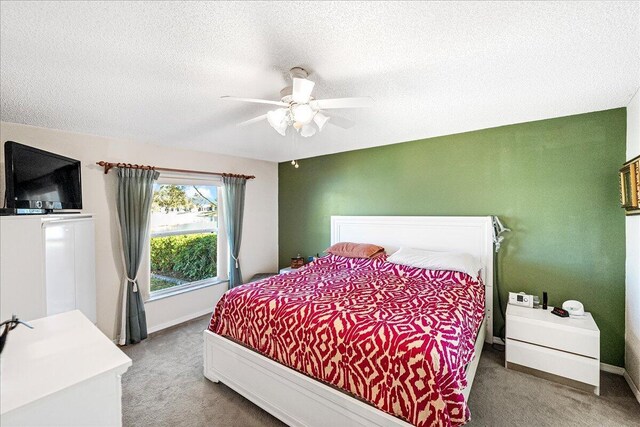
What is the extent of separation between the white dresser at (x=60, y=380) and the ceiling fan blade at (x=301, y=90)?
146cm

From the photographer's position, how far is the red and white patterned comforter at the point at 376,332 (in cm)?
144

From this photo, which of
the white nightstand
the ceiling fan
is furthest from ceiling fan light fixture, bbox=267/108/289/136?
the white nightstand

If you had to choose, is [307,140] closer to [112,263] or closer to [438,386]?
[112,263]

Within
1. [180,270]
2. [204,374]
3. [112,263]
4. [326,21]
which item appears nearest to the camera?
[326,21]

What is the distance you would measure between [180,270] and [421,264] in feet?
10.4

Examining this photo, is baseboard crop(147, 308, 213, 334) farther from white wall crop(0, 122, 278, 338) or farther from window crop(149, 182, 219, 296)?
window crop(149, 182, 219, 296)

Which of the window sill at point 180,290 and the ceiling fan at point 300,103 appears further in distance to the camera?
the window sill at point 180,290

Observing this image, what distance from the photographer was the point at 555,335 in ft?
7.50

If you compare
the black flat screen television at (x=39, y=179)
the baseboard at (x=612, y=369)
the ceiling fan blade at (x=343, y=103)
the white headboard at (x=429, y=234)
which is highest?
the ceiling fan blade at (x=343, y=103)

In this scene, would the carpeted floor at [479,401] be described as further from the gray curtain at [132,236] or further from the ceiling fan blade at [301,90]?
the ceiling fan blade at [301,90]

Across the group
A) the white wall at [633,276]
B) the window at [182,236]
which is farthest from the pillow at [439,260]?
the window at [182,236]

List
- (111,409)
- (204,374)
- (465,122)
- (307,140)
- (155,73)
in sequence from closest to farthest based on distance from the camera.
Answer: (111,409) → (155,73) → (204,374) → (465,122) → (307,140)

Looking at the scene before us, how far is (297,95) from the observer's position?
5.51 ft

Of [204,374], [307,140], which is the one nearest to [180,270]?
[204,374]
